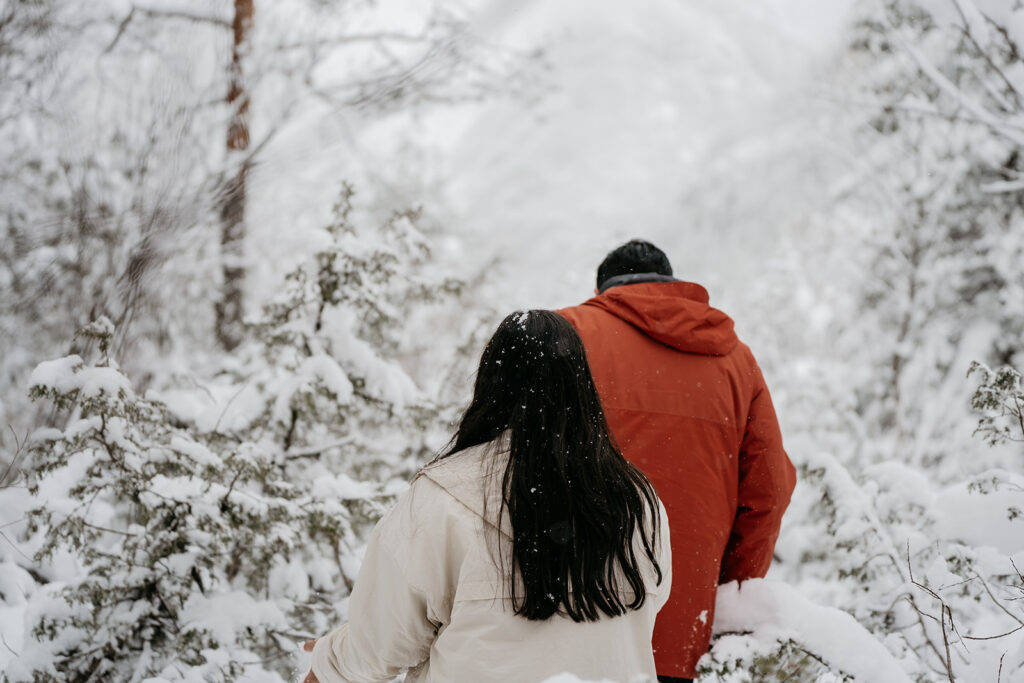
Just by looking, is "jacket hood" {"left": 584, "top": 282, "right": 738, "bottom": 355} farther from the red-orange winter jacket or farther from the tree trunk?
the tree trunk

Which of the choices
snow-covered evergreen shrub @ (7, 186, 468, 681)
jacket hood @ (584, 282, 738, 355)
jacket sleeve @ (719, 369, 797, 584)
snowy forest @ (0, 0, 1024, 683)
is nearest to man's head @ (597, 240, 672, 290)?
jacket hood @ (584, 282, 738, 355)

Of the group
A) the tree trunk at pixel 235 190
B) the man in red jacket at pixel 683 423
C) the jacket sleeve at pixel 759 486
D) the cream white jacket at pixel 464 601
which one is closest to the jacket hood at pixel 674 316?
the man in red jacket at pixel 683 423

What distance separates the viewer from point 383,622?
136 cm

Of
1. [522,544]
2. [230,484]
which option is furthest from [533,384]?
[230,484]

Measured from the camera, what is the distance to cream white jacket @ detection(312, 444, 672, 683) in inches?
50.3

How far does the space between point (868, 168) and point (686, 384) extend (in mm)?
10017

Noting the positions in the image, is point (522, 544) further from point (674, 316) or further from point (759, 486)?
point (759, 486)

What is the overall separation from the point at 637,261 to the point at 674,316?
1.03ft

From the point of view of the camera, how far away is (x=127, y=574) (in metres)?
2.45

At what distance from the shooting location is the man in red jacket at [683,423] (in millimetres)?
1979

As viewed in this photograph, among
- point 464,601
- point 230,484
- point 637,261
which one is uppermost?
point 637,261

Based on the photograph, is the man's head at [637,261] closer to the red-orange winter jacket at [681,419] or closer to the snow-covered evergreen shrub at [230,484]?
the red-orange winter jacket at [681,419]

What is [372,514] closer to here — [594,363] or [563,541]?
[594,363]

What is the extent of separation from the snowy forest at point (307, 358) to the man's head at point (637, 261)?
1198 mm
